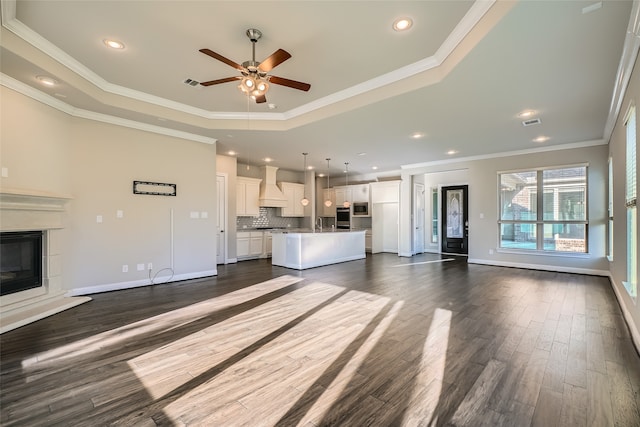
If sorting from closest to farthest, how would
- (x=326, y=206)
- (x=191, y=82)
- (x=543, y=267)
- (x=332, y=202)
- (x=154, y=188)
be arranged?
(x=191, y=82), (x=154, y=188), (x=543, y=267), (x=332, y=202), (x=326, y=206)

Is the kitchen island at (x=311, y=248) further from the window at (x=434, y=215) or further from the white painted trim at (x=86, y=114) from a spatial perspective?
the window at (x=434, y=215)

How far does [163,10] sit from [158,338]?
322cm

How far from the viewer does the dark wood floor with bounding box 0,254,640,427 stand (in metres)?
1.83

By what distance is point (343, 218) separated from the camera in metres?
10.9

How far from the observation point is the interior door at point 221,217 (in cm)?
769

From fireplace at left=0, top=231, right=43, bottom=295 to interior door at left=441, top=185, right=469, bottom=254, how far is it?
1023cm

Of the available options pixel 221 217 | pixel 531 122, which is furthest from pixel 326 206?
pixel 531 122

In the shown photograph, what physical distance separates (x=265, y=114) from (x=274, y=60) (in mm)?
2621

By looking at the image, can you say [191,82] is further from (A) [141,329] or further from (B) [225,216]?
(B) [225,216]

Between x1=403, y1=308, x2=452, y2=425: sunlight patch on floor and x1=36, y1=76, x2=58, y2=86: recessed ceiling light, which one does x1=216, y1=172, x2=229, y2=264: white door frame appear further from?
x1=403, y1=308, x2=452, y2=425: sunlight patch on floor

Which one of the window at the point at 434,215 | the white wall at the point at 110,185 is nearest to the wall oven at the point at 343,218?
the window at the point at 434,215

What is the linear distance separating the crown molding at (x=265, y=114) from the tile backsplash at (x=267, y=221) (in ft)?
13.6

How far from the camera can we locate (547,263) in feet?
21.7

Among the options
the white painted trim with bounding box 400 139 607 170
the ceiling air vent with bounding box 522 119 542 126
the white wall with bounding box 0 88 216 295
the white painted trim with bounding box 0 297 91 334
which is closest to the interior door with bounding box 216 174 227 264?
the white wall with bounding box 0 88 216 295
